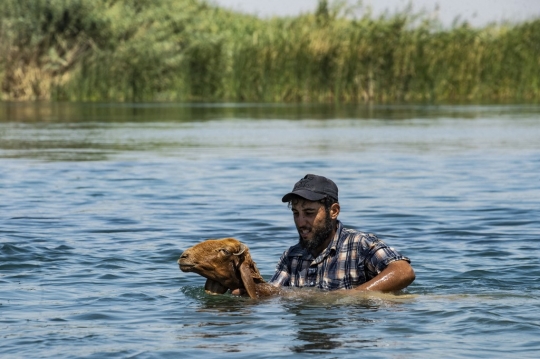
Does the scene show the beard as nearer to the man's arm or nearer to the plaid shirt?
the plaid shirt

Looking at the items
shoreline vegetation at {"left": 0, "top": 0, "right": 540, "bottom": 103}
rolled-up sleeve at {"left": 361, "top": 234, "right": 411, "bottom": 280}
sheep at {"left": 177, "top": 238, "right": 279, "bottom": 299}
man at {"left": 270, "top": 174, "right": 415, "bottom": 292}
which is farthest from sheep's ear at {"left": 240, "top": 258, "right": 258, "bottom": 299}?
shoreline vegetation at {"left": 0, "top": 0, "right": 540, "bottom": 103}

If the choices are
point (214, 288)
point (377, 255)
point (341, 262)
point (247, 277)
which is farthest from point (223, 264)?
point (377, 255)

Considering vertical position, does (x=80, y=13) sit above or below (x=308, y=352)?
above

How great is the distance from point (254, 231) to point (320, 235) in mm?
4765

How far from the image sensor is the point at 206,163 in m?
20.4

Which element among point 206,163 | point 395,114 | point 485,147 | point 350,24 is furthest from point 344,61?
point 206,163

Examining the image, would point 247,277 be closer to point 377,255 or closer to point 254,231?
point 377,255

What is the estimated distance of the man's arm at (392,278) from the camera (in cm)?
814

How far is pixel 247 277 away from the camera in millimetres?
8023

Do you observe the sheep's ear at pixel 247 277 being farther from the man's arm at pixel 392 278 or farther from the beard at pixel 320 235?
the man's arm at pixel 392 278

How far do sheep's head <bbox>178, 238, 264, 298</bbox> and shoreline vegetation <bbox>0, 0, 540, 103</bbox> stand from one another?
30809 millimetres

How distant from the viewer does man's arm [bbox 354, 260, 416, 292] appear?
8.14 metres

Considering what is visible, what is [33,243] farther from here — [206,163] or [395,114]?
[395,114]

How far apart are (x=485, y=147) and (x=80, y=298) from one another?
582 inches
